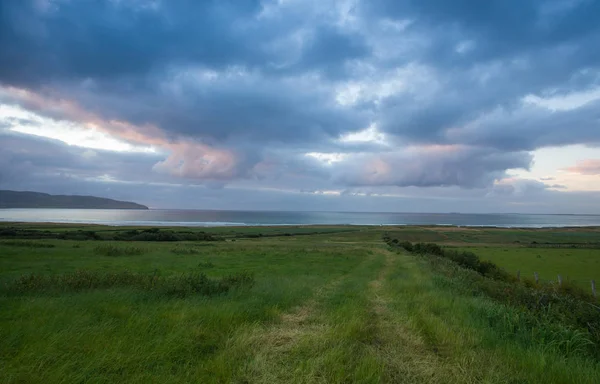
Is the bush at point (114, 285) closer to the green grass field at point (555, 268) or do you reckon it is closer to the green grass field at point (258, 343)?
the green grass field at point (258, 343)

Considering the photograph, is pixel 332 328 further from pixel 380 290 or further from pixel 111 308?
pixel 380 290

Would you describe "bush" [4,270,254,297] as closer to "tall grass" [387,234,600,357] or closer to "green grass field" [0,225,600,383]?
"green grass field" [0,225,600,383]

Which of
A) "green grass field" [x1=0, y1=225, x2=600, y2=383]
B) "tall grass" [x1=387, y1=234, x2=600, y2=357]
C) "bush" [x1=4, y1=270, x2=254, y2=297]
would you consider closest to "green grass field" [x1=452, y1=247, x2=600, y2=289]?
"tall grass" [x1=387, y1=234, x2=600, y2=357]

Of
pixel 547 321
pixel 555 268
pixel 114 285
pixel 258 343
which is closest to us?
pixel 258 343

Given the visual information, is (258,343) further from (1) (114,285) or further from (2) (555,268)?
(2) (555,268)

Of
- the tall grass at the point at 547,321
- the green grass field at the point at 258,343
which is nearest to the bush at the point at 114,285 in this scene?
the green grass field at the point at 258,343

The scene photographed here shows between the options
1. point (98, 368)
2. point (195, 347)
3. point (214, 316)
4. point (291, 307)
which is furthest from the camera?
point (291, 307)

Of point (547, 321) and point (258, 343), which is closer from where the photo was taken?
point (258, 343)

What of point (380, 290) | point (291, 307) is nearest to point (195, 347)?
point (291, 307)

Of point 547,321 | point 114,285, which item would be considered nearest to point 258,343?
point 114,285

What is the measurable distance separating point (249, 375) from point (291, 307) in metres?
4.94

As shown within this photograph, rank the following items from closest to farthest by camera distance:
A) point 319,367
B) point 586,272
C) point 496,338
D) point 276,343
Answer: point 319,367, point 276,343, point 496,338, point 586,272

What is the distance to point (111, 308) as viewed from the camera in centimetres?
820

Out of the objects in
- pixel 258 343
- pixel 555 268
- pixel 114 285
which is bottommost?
pixel 555 268
